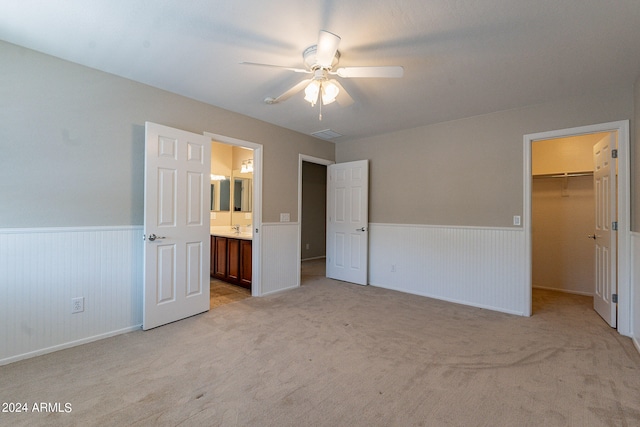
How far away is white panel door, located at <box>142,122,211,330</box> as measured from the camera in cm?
282

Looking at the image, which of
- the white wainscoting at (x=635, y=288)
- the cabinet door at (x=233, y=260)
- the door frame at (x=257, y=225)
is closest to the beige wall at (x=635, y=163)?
the white wainscoting at (x=635, y=288)

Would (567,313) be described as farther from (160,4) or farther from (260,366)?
(160,4)

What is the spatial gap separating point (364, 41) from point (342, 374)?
2.44 metres

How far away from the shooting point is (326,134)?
461 centimetres

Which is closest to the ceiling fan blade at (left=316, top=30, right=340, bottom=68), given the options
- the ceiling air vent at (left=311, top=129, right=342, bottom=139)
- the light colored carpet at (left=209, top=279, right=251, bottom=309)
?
the ceiling air vent at (left=311, top=129, right=342, bottom=139)

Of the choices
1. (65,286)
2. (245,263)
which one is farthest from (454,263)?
(65,286)

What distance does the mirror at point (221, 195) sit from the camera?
5.96 metres

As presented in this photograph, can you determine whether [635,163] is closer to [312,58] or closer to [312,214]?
[312,58]

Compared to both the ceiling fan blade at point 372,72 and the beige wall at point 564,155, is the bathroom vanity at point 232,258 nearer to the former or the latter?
the ceiling fan blade at point 372,72

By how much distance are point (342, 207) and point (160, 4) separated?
12.0 ft

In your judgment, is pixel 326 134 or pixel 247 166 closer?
pixel 326 134

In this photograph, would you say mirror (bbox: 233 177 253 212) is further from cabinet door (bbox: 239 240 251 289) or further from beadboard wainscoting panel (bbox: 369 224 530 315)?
beadboard wainscoting panel (bbox: 369 224 530 315)

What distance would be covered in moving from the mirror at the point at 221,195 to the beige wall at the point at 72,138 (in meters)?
2.81

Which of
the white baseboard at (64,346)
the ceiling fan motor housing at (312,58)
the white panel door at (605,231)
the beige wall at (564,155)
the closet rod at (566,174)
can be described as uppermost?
the ceiling fan motor housing at (312,58)
